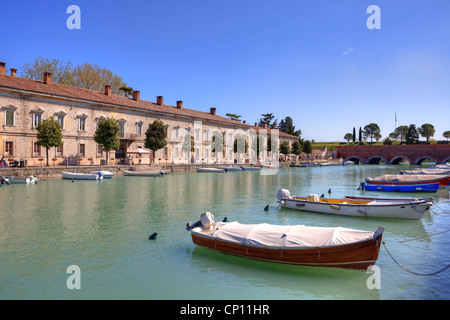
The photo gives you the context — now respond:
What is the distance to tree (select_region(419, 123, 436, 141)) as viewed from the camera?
5827 inches

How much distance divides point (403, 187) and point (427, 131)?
13834 cm

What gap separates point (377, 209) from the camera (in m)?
18.1

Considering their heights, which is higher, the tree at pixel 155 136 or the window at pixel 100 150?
the tree at pixel 155 136

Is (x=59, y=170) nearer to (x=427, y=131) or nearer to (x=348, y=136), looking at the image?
(x=427, y=131)

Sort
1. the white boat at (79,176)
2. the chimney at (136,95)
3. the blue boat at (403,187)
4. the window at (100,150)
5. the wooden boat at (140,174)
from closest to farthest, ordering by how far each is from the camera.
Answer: the blue boat at (403,187) → the white boat at (79,176) → the wooden boat at (140,174) → the window at (100,150) → the chimney at (136,95)

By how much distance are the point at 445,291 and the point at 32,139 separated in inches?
1712

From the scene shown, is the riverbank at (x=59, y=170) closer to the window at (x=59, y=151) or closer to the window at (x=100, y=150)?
the window at (x=59, y=151)

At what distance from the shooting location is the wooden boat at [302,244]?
10086 millimetres

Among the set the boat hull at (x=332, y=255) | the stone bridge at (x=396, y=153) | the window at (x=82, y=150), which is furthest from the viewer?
the stone bridge at (x=396, y=153)

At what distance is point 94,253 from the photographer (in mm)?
12125

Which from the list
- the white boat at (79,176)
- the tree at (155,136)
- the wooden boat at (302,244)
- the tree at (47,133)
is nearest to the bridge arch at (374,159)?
the tree at (155,136)

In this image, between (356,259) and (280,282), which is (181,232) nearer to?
(280,282)

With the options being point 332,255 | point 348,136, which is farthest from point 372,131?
point 332,255

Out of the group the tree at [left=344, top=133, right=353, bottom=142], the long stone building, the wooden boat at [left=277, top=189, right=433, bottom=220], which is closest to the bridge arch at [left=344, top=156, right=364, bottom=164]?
the tree at [left=344, top=133, right=353, bottom=142]
